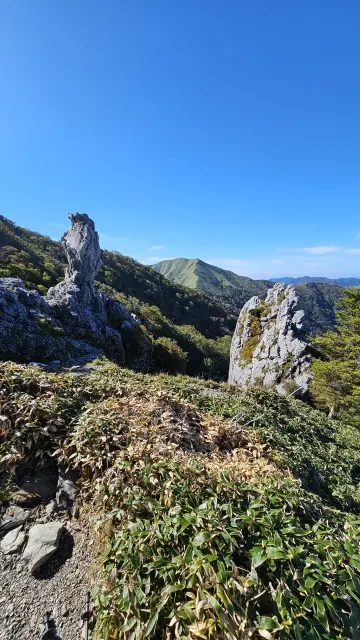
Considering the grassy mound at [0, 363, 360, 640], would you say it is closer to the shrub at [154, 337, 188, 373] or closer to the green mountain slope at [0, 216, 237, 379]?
the green mountain slope at [0, 216, 237, 379]

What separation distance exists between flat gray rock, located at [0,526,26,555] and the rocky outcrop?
76.7ft

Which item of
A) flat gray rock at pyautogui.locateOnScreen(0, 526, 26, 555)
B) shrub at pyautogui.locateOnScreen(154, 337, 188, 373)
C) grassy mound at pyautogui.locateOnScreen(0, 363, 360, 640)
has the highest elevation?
grassy mound at pyautogui.locateOnScreen(0, 363, 360, 640)

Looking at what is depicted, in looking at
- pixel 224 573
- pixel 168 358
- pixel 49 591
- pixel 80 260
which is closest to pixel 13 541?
pixel 49 591

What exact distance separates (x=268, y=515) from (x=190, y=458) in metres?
1.49

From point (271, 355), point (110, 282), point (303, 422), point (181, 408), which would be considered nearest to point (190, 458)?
point (181, 408)

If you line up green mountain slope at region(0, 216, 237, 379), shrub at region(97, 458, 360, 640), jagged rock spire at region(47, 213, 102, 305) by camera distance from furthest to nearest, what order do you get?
green mountain slope at region(0, 216, 237, 379) < jagged rock spire at region(47, 213, 102, 305) < shrub at region(97, 458, 360, 640)

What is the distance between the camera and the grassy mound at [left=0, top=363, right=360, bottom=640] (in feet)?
7.63

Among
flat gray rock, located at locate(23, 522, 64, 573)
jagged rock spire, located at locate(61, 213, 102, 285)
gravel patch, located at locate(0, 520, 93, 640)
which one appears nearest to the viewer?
gravel patch, located at locate(0, 520, 93, 640)

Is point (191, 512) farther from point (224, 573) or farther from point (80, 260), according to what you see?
point (80, 260)

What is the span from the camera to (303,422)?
9398 millimetres

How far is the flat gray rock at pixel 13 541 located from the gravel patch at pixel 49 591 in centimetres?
8

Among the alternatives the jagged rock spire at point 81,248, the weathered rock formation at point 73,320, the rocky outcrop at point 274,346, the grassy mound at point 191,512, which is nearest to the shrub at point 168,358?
the weathered rock formation at point 73,320

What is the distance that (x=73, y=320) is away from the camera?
24.7 metres

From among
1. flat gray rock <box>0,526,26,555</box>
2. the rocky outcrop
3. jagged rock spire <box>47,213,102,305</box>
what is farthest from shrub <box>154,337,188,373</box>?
flat gray rock <box>0,526,26,555</box>
